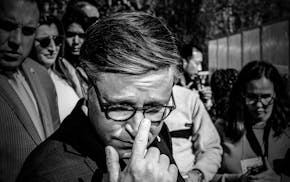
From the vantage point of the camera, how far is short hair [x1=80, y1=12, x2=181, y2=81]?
141 cm

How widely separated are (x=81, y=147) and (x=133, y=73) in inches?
15.6

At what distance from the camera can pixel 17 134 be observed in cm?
189

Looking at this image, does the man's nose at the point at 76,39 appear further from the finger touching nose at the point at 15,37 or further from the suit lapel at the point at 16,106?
the suit lapel at the point at 16,106

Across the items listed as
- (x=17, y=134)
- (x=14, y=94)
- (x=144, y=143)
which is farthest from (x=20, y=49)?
(x=144, y=143)

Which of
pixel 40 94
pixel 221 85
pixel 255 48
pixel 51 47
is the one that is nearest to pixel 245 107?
pixel 221 85

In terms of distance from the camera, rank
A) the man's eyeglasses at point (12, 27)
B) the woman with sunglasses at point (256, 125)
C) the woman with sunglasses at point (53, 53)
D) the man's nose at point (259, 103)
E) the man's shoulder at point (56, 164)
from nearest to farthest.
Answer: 1. the man's shoulder at point (56, 164)
2. the man's eyeglasses at point (12, 27)
3. the woman with sunglasses at point (256, 125)
4. the man's nose at point (259, 103)
5. the woman with sunglasses at point (53, 53)

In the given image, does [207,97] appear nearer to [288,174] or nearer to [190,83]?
[190,83]

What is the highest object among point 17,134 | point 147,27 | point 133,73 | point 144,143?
point 147,27

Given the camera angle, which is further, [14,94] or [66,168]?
[14,94]

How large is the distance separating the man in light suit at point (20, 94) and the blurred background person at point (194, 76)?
2.56 m

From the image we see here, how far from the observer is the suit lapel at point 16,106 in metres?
1.95

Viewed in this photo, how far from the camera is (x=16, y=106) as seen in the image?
1963mm

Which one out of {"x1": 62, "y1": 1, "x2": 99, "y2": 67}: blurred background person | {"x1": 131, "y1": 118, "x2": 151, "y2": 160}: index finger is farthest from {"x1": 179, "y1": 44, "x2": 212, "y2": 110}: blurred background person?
{"x1": 131, "y1": 118, "x2": 151, "y2": 160}: index finger

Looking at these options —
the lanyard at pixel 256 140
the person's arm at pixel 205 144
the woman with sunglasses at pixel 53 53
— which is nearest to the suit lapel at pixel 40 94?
the woman with sunglasses at pixel 53 53
